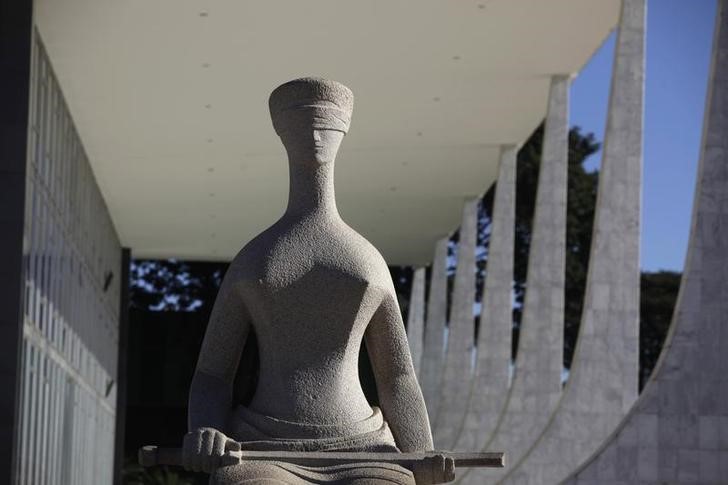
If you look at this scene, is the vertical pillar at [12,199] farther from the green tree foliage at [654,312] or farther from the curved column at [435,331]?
the green tree foliage at [654,312]

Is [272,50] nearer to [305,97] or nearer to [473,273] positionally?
[473,273]

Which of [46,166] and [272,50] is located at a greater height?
[272,50]

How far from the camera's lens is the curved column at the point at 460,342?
37.9 m

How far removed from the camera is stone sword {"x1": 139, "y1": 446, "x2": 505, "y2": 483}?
6043 millimetres

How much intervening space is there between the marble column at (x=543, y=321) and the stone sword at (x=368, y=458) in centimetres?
2215

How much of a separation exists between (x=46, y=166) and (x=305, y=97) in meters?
18.1

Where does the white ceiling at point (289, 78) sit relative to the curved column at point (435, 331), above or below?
above

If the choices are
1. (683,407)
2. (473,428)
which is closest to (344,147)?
(473,428)


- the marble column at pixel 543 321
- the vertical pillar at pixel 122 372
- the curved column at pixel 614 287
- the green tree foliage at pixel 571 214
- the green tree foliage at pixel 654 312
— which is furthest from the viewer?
the green tree foliage at pixel 654 312

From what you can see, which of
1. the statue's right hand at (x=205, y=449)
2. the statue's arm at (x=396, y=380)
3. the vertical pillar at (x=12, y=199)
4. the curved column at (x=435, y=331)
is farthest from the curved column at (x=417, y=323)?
the statue's right hand at (x=205, y=449)

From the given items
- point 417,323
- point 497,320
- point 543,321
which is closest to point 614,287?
point 543,321

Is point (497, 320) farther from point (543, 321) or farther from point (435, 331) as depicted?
point (435, 331)

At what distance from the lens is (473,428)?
33.6m

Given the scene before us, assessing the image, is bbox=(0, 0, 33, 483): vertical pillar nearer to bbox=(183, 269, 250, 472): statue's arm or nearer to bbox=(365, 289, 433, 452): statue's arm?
bbox=(183, 269, 250, 472): statue's arm
